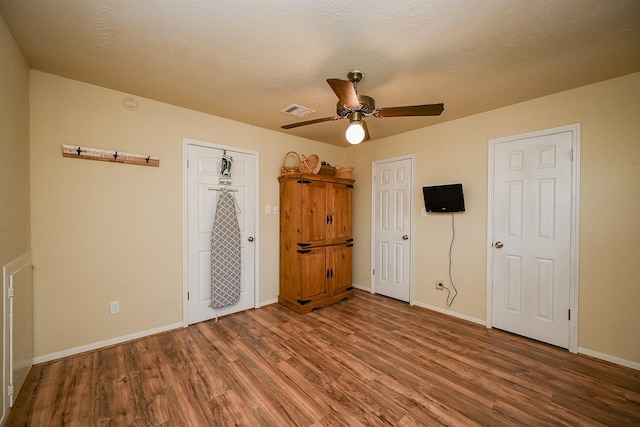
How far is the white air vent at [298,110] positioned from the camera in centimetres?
293

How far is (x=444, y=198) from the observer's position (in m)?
3.33

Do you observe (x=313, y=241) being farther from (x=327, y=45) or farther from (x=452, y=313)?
(x=327, y=45)

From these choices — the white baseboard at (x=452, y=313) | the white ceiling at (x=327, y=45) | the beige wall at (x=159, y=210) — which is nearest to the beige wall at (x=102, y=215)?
the beige wall at (x=159, y=210)

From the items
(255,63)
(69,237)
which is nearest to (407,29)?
(255,63)

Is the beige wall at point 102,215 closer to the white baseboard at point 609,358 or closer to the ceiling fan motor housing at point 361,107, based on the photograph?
the ceiling fan motor housing at point 361,107

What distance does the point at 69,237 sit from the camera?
2.39 m

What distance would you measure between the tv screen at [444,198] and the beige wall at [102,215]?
2.79 meters

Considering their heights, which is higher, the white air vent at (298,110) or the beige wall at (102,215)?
the white air vent at (298,110)

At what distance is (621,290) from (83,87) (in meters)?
5.14

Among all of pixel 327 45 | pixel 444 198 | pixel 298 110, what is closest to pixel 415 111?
pixel 327 45

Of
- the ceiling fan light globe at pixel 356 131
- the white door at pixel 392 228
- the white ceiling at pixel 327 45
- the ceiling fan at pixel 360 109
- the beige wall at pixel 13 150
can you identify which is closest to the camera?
the white ceiling at pixel 327 45

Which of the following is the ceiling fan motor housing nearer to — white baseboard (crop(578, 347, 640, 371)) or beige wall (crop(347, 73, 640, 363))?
beige wall (crop(347, 73, 640, 363))

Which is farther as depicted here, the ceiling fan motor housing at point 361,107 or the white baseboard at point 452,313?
the white baseboard at point 452,313

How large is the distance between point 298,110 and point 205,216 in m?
1.68
